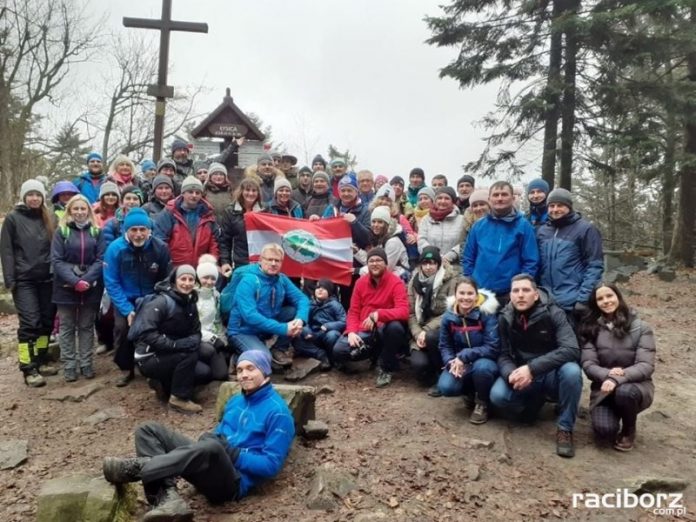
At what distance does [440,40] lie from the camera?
15344 mm

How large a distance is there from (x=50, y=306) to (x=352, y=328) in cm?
414

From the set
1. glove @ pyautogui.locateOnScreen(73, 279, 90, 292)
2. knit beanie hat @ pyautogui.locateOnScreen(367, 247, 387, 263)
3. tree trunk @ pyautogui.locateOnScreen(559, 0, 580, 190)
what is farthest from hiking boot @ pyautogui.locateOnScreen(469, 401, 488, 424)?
tree trunk @ pyautogui.locateOnScreen(559, 0, 580, 190)

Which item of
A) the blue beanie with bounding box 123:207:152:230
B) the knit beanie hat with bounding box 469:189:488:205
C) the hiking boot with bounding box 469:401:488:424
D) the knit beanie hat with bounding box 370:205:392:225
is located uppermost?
the knit beanie hat with bounding box 469:189:488:205

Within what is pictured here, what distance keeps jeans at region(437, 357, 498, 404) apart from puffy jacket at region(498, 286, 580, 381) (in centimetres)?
14

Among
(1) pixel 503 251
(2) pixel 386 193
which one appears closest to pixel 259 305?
(2) pixel 386 193

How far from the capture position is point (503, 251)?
6.00 metres

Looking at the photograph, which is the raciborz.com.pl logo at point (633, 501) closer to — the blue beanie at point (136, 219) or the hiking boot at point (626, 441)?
the hiking boot at point (626, 441)

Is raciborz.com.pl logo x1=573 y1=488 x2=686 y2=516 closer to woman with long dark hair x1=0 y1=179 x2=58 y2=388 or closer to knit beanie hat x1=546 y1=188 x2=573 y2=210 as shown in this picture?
knit beanie hat x1=546 y1=188 x2=573 y2=210

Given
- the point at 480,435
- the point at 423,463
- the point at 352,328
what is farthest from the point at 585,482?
the point at 352,328

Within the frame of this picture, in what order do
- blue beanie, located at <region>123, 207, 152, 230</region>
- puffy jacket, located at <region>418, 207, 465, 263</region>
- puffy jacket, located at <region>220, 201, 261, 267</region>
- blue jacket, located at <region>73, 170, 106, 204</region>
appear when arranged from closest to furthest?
blue beanie, located at <region>123, 207, 152, 230</region>
puffy jacket, located at <region>418, 207, 465, 263</region>
puffy jacket, located at <region>220, 201, 261, 267</region>
blue jacket, located at <region>73, 170, 106, 204</region>

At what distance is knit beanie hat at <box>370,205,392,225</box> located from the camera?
292 inches

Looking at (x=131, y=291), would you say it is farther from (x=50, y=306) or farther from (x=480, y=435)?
(x=480, y=435)

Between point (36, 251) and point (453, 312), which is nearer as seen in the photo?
point (453, 312)

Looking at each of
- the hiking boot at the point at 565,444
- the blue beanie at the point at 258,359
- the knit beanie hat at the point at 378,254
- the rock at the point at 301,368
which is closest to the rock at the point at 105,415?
the rock at the point at 301,368
